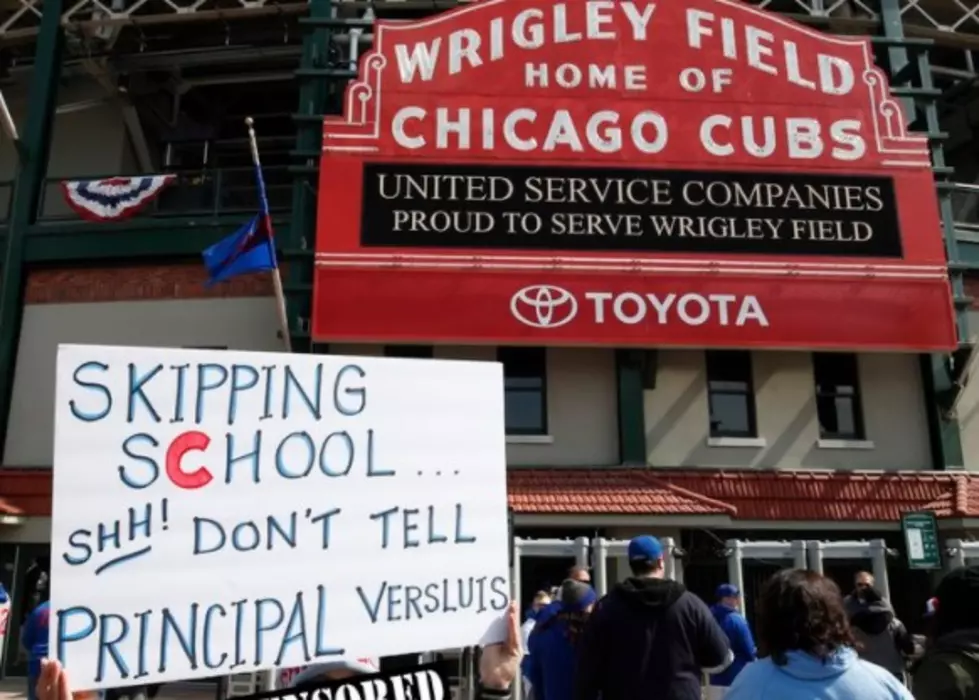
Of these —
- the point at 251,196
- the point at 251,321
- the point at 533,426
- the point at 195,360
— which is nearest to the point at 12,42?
the point at 251,196

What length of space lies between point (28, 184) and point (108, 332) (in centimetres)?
286

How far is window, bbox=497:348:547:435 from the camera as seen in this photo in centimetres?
1337

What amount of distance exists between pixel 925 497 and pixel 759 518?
2344 mm

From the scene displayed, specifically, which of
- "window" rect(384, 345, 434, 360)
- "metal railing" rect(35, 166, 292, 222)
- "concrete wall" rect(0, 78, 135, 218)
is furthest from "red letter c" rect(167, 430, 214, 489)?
"concrete wall" rect(0, 78, 135, 218)

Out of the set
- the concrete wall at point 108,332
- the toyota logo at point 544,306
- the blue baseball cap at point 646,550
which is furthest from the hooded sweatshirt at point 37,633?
the toyota logo at point 544,306

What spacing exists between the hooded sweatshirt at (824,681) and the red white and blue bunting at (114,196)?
44.3 ft

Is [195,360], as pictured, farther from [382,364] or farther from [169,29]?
[169,29]

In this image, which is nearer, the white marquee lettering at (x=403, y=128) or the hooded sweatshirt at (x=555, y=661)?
the hooded sweatshirt at (x=555, y=661)

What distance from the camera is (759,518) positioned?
12617mm

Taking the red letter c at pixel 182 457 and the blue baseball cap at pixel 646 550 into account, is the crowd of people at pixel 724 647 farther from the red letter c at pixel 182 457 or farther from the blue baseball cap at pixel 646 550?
the red letter c at pixel 182 457

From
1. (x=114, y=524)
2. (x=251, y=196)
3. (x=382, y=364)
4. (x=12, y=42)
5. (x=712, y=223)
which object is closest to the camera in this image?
(x=114, y=524)

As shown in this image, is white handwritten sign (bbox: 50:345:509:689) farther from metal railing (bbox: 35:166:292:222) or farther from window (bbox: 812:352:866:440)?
metal railing (bbox: 35:166:292:222)

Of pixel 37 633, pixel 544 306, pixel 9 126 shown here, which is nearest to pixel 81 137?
pixel 9 126

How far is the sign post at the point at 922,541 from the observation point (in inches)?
404
